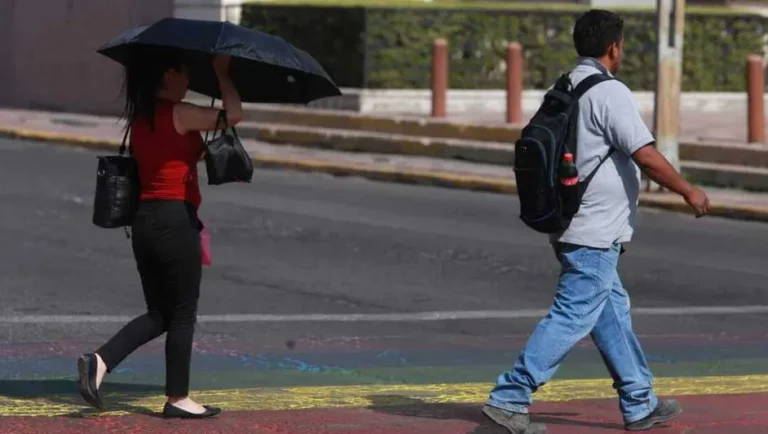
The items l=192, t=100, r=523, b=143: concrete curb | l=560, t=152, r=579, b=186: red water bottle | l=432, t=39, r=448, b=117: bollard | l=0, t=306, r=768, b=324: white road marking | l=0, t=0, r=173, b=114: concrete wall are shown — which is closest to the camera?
l=560, t=152, r=579, b=186: red water bottle

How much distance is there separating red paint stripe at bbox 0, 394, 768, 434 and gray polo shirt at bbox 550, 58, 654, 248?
920mm

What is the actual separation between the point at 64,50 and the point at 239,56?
21003mm

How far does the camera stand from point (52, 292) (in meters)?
10.5

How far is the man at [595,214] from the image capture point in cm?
632

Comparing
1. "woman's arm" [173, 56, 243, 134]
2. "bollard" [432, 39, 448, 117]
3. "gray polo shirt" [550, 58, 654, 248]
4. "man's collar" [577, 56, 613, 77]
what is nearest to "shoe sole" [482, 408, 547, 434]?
"gray polo shirt" [550, 58, 654, 248]

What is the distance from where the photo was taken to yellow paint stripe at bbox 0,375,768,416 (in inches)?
280

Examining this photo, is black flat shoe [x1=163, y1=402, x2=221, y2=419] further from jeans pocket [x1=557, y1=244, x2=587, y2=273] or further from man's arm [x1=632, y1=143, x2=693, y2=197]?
man's arm [x1=632, y1=143, x2=693, y2=197]

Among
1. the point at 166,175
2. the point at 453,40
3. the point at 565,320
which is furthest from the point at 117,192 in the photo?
the point at 453,40

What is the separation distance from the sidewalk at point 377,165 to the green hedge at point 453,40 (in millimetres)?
2237

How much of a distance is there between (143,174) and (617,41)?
195 cm

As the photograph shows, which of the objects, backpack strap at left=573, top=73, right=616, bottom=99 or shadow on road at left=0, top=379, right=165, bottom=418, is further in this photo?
shadow on road at left=0, top=379, right=165, bottom=418

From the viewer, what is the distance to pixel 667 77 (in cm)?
1697

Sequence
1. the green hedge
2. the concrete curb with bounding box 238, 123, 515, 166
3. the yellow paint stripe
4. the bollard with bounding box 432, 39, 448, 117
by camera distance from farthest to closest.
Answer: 1. the green hedge
2. the bollard with bounding box 432, 39, 448, 117
3. the concrete curb with bounding box 238, 123, 515, 166
4. the yellow paint stripe

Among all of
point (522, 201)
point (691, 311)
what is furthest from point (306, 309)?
point (522, 201)
